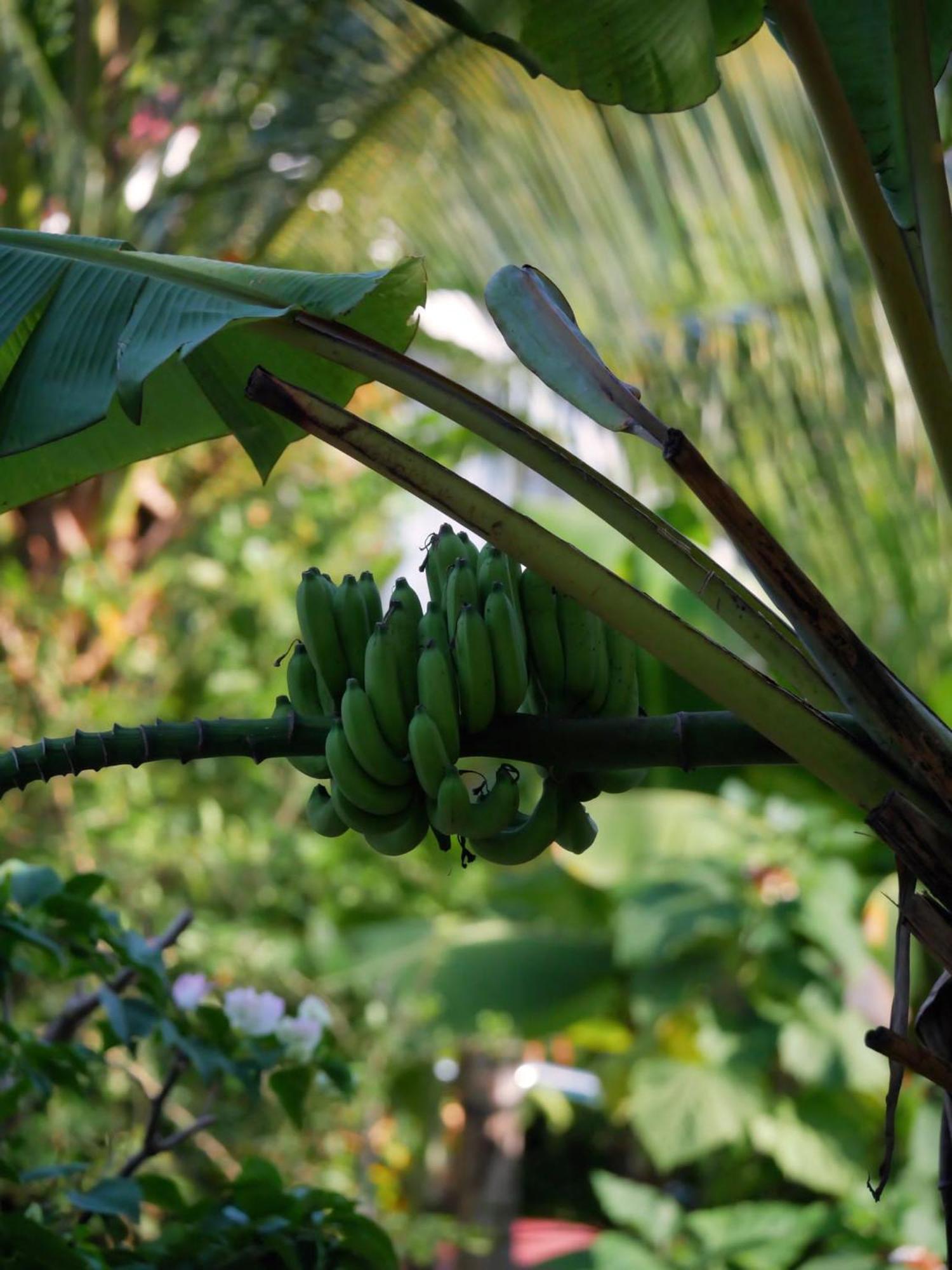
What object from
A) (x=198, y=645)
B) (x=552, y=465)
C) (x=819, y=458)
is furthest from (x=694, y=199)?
(x=552, y=465)

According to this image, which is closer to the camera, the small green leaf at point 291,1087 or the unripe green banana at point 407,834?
the unripe green banana at point 407,834

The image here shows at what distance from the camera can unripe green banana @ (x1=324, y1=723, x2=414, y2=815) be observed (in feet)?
2.87

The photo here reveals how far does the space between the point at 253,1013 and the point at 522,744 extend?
0.67m

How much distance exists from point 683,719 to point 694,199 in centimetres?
205

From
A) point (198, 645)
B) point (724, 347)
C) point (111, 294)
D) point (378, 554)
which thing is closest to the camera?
point (111, 294)

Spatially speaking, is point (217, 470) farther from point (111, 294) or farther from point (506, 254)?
point (111, 294)

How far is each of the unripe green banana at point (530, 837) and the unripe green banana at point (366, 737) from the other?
9cm

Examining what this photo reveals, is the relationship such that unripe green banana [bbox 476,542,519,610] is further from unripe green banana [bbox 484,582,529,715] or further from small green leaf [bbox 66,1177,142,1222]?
small green leaf [bbox 66,1177,142,1222]

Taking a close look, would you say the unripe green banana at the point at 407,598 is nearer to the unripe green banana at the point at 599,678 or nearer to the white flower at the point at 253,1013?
the unripe green banana at the point at 599,678

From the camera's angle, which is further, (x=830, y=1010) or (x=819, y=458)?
(x=830, y=1010)

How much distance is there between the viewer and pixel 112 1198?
108 centimetres

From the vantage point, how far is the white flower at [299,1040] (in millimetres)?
1354

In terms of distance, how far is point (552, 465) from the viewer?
890mm

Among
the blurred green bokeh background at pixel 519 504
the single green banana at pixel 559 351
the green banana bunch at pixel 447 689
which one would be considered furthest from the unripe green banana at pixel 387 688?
the blurred green bokeh background at pixel 519 504
